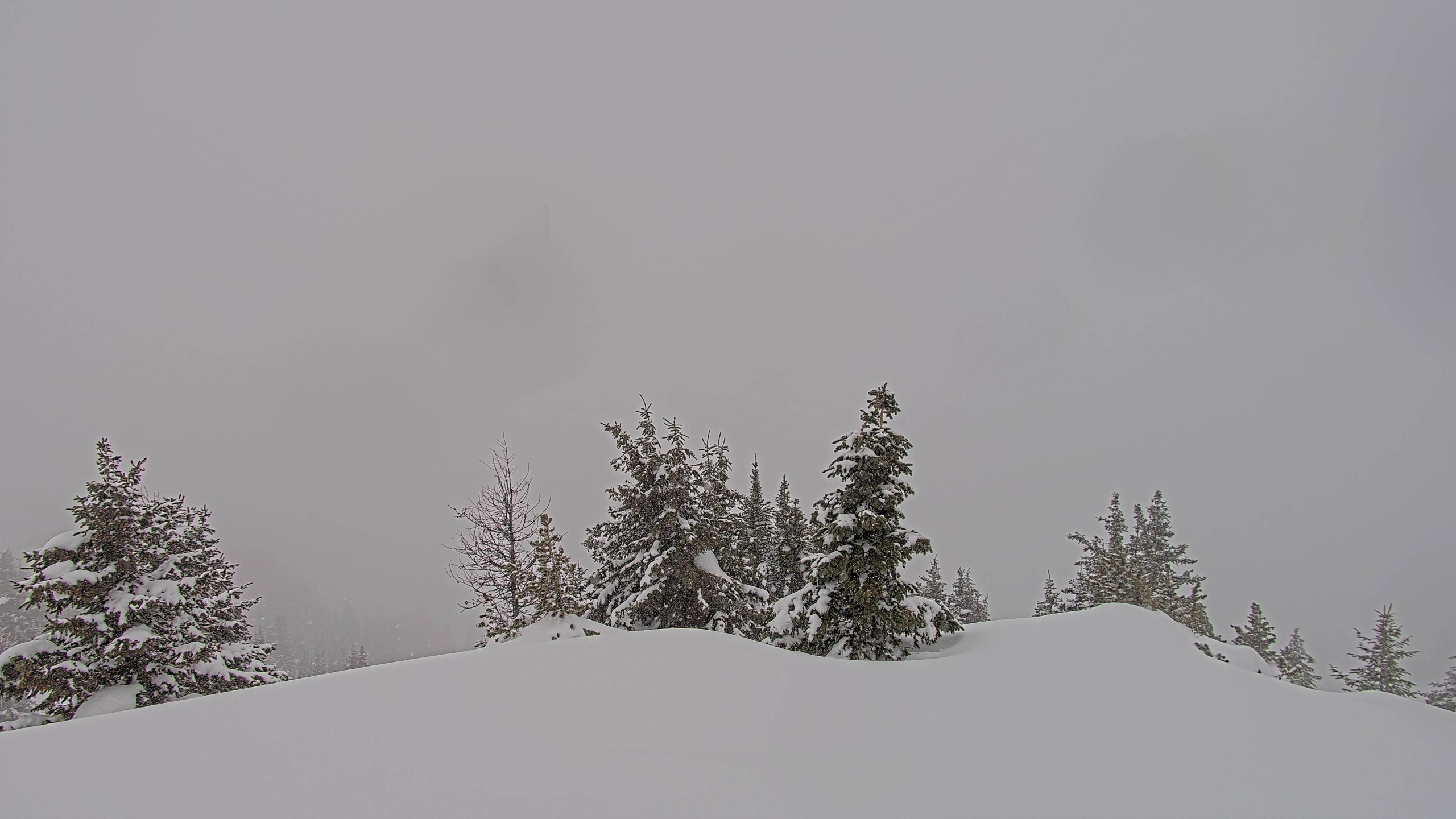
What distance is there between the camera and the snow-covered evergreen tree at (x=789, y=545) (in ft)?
66.5

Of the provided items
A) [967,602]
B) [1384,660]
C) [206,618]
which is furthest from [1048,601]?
[206,618]

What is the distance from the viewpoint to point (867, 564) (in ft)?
34.5

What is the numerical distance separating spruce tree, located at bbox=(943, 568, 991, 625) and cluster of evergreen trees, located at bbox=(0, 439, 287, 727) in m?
33.1

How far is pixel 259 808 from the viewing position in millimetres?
4012

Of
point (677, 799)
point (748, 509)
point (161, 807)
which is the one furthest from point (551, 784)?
point (748, 509)

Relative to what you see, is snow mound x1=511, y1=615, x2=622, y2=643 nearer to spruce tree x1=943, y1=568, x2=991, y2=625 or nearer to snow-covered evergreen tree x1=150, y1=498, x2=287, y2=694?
snow-covered evergreen tree x1=150, y1=498, x2=287, y2=694

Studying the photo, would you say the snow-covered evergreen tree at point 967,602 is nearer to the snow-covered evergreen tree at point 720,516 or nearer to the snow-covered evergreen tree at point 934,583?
the snow-covered evergreen tree at point 934,583

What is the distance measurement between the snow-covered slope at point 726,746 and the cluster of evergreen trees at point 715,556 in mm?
3116

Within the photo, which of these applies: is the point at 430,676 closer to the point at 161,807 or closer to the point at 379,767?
the point at 379,767

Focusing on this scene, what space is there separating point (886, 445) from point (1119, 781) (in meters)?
6.66

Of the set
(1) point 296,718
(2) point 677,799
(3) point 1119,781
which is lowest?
(3) point 1119,781

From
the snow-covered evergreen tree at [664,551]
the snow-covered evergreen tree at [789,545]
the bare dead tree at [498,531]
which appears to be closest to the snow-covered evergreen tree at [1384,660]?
the snow-covered evergreen tree at [789,545]

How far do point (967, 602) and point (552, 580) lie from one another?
103 ft

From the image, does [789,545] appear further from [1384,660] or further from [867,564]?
[1384,660]
